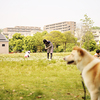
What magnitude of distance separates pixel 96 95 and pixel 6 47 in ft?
138

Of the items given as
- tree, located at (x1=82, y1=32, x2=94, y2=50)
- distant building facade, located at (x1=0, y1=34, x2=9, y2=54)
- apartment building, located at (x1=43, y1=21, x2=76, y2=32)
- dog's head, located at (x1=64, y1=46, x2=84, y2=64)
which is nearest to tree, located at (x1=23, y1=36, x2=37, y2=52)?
distant building facade, located at (x1=0, y1=34, x2=9, y2=54)

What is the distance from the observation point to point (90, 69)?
323cm

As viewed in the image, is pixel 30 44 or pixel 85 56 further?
pixel 30 44

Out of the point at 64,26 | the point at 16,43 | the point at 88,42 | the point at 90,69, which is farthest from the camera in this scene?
the point at 64,26

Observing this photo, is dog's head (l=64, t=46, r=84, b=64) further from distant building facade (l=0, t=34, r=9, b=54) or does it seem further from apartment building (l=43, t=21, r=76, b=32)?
apartment building (l=43, t=21, r=76, b=32)

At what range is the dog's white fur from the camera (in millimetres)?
3162

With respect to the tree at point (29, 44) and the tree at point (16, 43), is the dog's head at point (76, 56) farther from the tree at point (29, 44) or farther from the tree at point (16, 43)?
the tree at point (16, 43)

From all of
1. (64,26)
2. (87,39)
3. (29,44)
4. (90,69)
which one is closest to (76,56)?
(90,69)

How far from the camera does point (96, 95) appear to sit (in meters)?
3.17

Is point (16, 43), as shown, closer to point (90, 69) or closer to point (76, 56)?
point (76, 56)

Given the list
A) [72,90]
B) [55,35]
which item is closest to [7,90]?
[72,90]

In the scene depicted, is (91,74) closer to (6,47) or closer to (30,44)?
(6,47)

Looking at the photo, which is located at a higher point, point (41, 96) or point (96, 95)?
point (96, 95)

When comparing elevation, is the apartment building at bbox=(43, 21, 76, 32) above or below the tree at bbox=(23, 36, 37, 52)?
above
